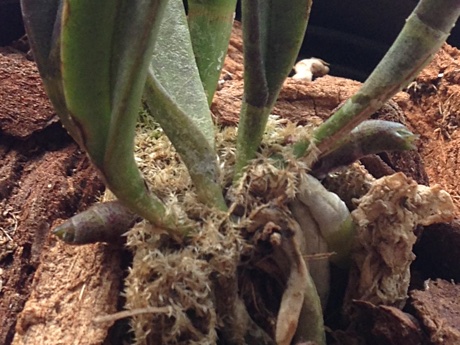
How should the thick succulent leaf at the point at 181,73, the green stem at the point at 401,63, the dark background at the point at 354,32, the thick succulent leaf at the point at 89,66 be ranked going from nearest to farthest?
the thick succulent leaf at the point at 89,66
the green stem at the point at 401,63
the thick succulent leaf at the point at 181,73
the dark background at the point at 354,32

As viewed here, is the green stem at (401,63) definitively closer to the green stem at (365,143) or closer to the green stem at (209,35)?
the green stem at (365,143)

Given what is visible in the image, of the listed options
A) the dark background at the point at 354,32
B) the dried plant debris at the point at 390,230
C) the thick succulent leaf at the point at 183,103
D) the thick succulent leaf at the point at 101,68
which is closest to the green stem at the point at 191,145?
the thick succulent leaf at the point at 183,103

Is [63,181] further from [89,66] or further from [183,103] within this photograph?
[89,66]

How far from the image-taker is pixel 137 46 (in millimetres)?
561

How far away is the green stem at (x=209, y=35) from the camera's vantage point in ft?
3.04

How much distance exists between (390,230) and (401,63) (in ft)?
0.73

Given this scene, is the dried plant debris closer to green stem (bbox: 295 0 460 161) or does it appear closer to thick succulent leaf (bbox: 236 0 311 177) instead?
green stem (bbox: 295 0 460 161)

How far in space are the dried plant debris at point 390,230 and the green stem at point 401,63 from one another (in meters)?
0.10

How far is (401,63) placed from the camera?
731 mm

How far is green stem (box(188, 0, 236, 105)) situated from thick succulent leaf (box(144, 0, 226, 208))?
4 cm

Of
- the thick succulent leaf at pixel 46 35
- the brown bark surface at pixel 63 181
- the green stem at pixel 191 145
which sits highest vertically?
the thick succulent leaf at pixel 46 35

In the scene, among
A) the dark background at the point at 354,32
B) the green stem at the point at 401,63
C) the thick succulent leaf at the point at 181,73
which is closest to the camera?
the green stem at the point at 401,63

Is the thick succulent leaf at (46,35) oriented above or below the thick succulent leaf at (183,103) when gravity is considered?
above

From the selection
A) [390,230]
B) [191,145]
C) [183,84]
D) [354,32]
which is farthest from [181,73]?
[354,32]
